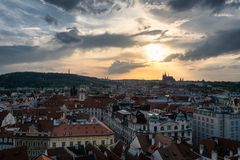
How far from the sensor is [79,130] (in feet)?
249

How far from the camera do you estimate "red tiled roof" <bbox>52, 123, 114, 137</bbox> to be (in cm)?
7466

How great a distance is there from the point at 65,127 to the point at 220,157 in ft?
112

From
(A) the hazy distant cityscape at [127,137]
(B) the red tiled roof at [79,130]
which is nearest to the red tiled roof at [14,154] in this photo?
(A) the hazy distant cityscape at [127,137]

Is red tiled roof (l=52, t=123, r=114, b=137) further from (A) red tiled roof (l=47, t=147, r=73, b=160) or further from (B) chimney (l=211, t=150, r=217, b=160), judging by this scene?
(B) chimney (l=211, t=150, r=217, b=160)

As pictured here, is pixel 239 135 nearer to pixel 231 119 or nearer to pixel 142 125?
pixel 231 119

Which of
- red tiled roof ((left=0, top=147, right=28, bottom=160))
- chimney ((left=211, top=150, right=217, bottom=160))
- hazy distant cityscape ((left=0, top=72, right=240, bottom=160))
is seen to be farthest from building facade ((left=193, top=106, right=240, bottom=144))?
red tiled roof ((left=0, top=147, right=28, bottom=160))

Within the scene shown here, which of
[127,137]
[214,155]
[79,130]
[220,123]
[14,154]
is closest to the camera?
[14,154]

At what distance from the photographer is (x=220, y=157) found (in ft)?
194

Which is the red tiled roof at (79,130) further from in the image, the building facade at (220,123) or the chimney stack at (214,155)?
the building facade at (220,123)

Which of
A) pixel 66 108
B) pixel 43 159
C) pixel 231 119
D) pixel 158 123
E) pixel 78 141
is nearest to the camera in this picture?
pixel 43 159

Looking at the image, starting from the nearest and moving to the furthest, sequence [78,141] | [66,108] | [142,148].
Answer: [142,148] < [78,141] < [66,108]

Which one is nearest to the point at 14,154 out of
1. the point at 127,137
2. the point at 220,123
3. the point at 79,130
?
the point at 79,130

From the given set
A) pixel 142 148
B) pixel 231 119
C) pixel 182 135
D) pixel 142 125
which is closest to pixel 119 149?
pixel 142 148

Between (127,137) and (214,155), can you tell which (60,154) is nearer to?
(214,155)
